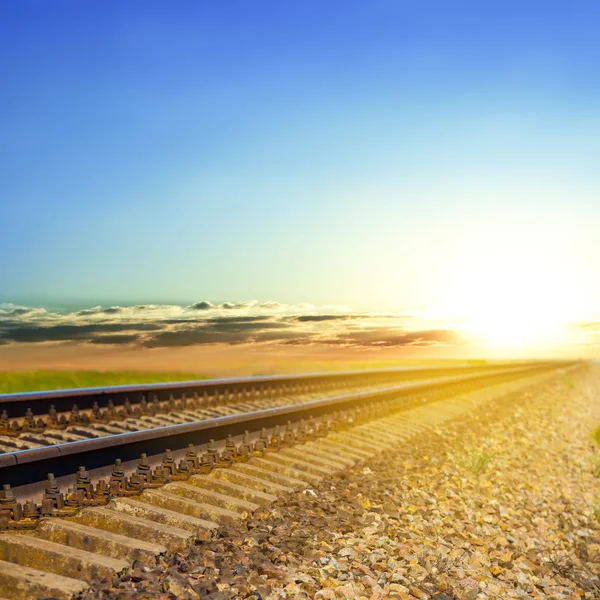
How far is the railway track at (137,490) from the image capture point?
502 cm

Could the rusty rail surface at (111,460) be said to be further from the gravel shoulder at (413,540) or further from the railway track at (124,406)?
the railway track at (124,406)

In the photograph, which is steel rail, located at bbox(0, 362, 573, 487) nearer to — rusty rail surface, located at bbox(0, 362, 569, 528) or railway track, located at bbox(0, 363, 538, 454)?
rusty rail surface, located at bbox(0, 362, 569, 528)

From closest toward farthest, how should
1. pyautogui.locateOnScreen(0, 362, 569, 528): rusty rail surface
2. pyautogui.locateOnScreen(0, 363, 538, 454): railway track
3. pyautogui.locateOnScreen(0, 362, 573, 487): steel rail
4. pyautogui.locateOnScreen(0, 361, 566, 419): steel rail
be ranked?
pyautogui.locateOnScreen(0, 362, 569, 528): rusty rail surface < pyautogui.locateOnScreen(0, 362, 573, 487): steel rail < pyautogui.locateOnScreen(0, 363, 538, 454): railway track < pyautogui.locateOnScreen(0, 361, 566, 419): steel rail

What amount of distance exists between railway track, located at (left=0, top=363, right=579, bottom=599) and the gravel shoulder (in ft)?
0.69

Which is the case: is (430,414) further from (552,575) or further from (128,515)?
(128,515)

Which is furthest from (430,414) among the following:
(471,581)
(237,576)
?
(237,576)

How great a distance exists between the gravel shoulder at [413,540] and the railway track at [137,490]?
0.21 m

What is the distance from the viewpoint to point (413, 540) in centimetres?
684

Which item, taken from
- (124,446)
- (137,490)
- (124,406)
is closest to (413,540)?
(137,490)

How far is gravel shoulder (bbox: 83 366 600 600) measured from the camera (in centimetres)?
527

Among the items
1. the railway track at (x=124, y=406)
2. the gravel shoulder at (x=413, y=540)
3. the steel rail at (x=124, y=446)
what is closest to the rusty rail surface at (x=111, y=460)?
the steel rail at (x=124, y=446)

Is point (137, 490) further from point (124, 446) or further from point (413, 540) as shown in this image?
point (413, 540)

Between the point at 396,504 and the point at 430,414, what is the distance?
8.49m

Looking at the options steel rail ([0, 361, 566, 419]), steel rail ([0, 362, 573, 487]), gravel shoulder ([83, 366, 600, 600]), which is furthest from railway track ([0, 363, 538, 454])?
gravel shoulder ([83, 366, 600, 600])
